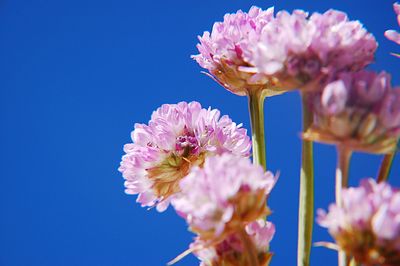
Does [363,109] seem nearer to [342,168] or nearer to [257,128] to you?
[342,168]

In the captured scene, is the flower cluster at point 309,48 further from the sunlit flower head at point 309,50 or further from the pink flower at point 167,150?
the pink flower at point 167,150

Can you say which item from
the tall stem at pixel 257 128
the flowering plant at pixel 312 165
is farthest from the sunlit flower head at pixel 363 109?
the tall stem at pixel 257 128

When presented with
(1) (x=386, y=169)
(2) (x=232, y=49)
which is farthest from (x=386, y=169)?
(2) (x=232, y=49)

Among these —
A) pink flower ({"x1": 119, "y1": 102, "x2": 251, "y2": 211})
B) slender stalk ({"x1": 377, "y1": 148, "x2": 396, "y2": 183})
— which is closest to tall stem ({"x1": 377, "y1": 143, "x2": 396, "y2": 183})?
slender stalk ({"x1": 377, "y1": 148, "x2": 396, "y2": 183})

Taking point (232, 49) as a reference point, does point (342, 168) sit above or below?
below

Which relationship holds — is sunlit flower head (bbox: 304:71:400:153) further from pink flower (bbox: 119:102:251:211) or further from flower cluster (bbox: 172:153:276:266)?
pink flower (bbox: 119:102:251:211)

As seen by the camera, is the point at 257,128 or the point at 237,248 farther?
the point at 257,128
